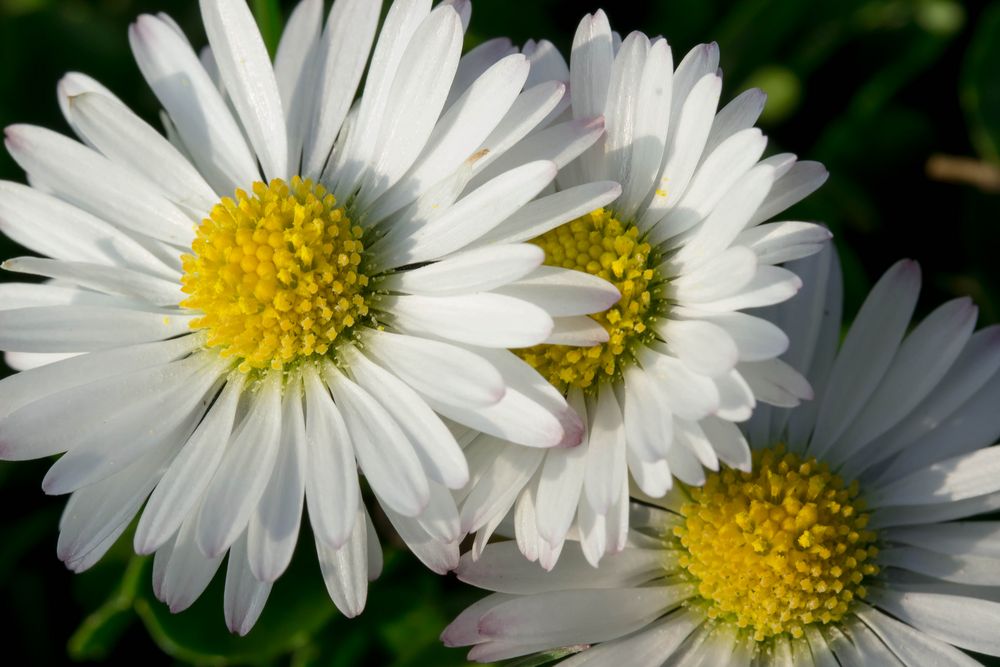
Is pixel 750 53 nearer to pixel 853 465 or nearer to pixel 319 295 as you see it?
pixel 853 465

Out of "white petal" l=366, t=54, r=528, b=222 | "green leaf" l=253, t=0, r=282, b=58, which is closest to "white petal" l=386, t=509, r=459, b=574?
"white petal" l=366, t=54, r=528, b=222

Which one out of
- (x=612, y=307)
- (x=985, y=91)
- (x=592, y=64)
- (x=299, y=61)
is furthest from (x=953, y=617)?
(x=299, y=61)

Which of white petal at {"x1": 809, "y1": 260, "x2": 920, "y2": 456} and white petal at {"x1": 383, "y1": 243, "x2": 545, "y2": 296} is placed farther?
white petal at {"x1": 809, "y1": 260, "x2": 920, "y2": 456}

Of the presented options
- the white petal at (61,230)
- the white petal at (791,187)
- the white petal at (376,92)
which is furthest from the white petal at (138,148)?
the white petal at (791,187)

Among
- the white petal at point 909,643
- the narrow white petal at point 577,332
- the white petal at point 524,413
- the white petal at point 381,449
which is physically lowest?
the white petal at point 909,643

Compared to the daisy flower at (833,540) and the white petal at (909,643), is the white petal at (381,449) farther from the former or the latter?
the white petal at (909,643)

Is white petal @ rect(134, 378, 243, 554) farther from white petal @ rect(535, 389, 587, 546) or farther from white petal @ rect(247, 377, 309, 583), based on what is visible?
white petal @ rect(535, 389, 587, 546)
